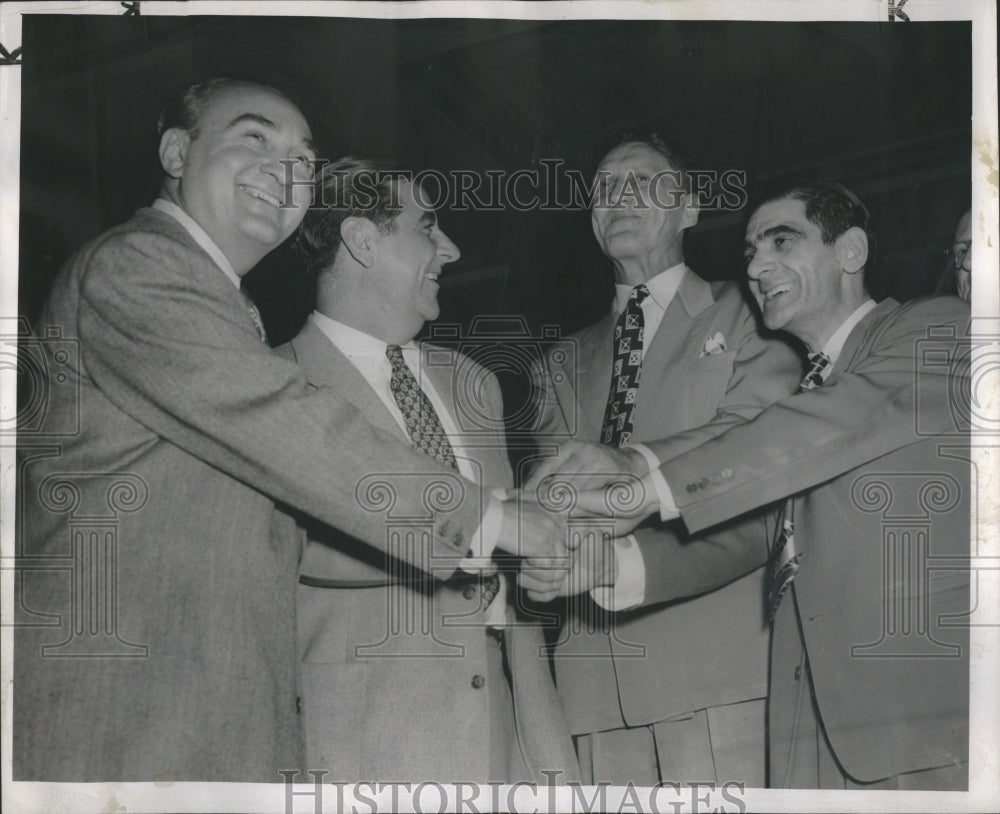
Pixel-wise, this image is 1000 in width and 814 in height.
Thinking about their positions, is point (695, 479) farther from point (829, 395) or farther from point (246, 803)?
point (246, 803)

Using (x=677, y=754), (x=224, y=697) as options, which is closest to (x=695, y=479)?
(x=677, y=754)

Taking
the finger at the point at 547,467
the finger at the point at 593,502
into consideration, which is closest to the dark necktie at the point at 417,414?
the finger at the point at 547,467

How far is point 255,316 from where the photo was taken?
3.50m

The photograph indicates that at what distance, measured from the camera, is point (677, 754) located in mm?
3453

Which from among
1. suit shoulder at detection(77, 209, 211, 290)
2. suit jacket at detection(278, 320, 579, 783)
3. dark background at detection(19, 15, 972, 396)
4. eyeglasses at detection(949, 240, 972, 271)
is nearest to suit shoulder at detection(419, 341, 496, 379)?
dark background at detection(19, 15, 972, 396)

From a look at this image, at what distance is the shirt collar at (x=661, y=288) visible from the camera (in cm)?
365

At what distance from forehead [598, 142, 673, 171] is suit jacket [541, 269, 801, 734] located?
47 centimetres

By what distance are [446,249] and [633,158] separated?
1.97 ft

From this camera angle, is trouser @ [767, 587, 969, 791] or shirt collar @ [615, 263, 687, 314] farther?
shirt collar @ [615, 263, 687, 314]

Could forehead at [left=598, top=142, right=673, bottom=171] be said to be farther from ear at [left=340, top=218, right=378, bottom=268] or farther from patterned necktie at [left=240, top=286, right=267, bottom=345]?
patterned necktie at [left=240, top=286, right=267, bottom=345]

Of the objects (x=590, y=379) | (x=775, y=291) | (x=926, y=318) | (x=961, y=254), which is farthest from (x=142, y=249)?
(x=961, y=254)

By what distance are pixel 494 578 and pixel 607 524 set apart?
13.4 inches

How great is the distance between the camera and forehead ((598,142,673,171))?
3.68m

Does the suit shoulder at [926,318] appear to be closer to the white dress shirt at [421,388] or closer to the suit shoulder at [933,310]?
the suit shoulder at [933,310]
